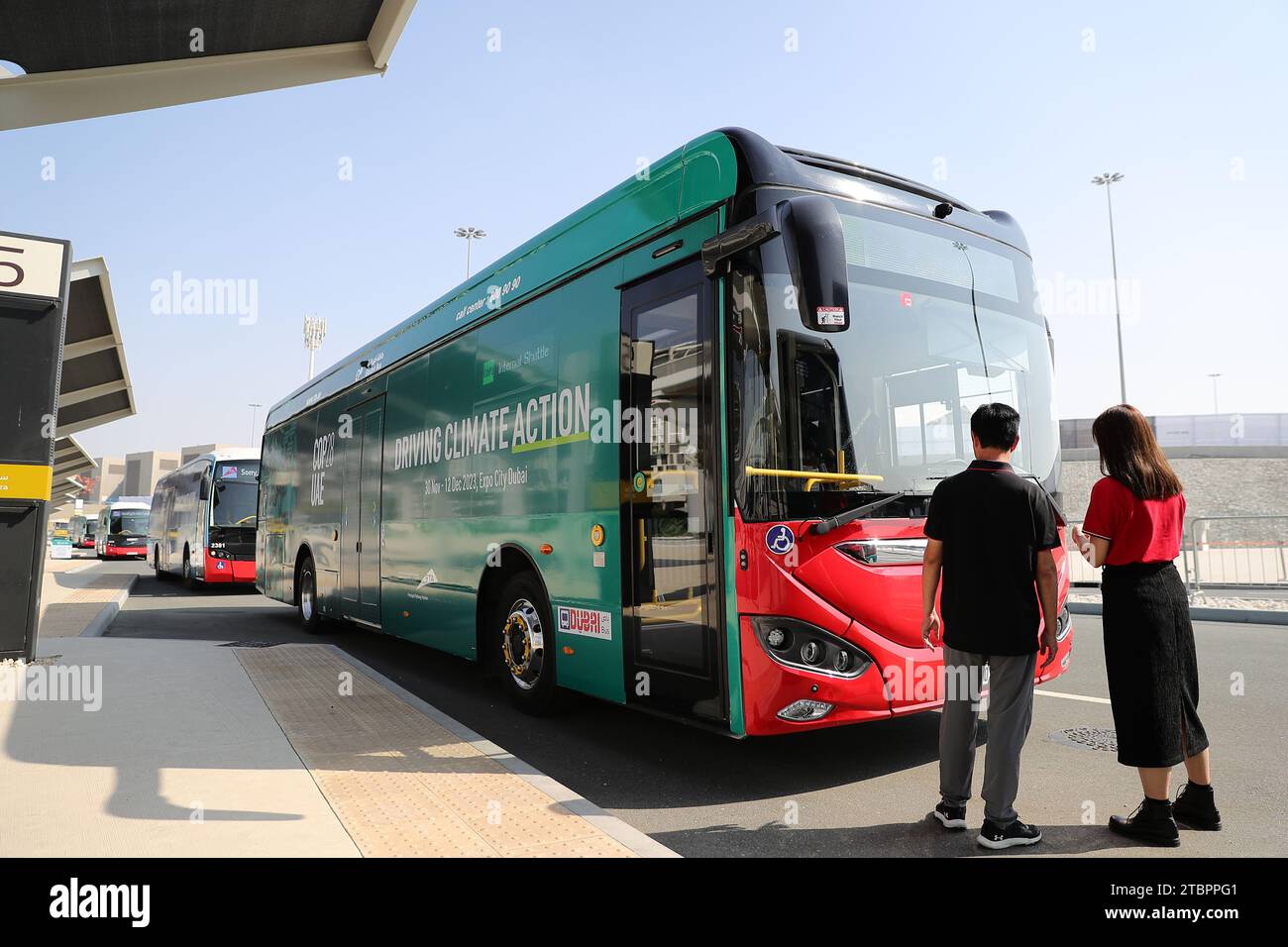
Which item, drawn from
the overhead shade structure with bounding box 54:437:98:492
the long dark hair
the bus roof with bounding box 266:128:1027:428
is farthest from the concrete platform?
the overhead shade structure with bounding box 54:437:98:492

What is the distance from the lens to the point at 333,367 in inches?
470

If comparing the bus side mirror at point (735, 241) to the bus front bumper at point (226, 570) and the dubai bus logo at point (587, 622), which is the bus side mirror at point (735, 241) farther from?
the bus front bumper at point (226, 570)

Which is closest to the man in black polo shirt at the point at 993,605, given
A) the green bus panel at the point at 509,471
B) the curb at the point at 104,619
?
the green bus panel at the point at 509,471

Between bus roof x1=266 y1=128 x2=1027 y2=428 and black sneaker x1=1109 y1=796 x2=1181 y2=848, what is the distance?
3.46m

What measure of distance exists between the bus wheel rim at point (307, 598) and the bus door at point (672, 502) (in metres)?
8.42

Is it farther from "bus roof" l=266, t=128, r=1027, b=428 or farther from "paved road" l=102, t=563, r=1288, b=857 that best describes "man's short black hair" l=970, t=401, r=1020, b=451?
"paved road" l=102, t=563, r=1288, b=857

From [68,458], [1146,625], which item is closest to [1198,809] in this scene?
[1146,625]

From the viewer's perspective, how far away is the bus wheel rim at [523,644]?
6.64 m

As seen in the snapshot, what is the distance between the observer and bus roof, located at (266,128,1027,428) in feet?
16.0

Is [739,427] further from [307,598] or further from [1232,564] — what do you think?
[1232,564]

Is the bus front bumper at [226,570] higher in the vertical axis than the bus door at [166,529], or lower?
lower

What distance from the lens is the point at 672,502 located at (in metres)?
5.10
